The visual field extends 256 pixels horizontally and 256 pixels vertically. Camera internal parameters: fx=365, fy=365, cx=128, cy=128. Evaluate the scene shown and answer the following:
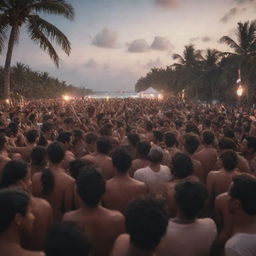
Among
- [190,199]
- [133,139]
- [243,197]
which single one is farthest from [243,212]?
[133,139]

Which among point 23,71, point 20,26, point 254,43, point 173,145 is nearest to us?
point 173,145

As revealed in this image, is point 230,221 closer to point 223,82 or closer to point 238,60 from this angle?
point 238,60

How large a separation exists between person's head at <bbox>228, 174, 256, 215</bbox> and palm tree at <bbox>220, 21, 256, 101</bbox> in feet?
120

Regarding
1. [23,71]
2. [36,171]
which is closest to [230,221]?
[36,171]

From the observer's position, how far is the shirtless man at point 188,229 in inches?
127

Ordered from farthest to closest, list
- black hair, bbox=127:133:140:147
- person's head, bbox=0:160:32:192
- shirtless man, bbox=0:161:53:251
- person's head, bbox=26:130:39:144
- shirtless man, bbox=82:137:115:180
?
black hair, bbox=127:133:140:147 → person's head, bbox=26:130:39:144 → shirtless man, bbox=82:137:115:180 → person's head, bbox=0:160:32:192 → shirtless man, bbox=0:161:53:251

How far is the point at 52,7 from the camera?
18859 mm

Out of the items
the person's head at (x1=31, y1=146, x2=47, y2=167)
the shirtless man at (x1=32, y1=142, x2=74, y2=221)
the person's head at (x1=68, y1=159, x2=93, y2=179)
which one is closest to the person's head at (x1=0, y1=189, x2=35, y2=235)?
the shirtless man at (x1=32, y1=142, x2=74, y2=221)

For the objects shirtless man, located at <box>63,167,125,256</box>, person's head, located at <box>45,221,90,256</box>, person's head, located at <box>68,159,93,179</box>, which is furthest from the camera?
person's head, located at <box>68,159,93,179</box>

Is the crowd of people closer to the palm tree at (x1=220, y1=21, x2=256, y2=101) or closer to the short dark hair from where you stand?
the short dark hair

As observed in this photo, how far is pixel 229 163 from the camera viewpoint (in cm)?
527

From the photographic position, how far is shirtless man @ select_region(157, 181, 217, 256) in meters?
3.22

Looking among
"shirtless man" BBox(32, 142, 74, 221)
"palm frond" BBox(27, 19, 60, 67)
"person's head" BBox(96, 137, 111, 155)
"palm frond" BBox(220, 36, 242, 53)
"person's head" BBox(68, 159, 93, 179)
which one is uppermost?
"palm frond" BBox(220, 36, 242, 53)

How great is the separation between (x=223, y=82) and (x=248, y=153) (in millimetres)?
37691
